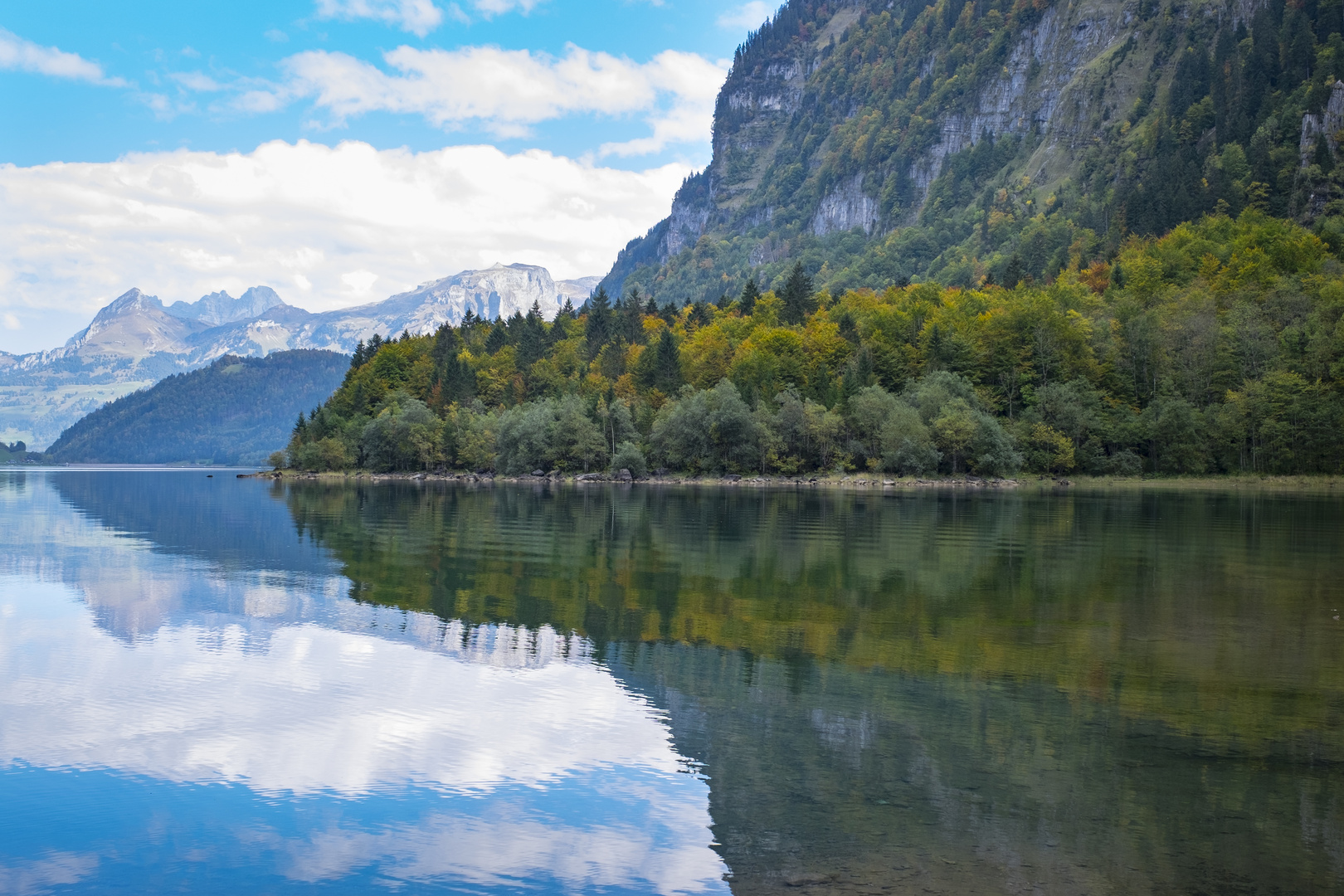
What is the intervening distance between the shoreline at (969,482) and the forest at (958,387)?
2.17 meters

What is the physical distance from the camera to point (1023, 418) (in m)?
118

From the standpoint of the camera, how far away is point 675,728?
15.4 m

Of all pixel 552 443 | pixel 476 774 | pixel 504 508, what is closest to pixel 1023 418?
pixel 552 443

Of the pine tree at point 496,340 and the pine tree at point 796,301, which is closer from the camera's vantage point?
the pine tree at point 796,301

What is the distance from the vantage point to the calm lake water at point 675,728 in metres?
10.6

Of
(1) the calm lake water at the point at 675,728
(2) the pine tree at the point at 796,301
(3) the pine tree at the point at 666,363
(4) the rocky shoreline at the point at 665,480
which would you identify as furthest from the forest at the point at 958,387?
(1) the calm lake water at the point at 675,728

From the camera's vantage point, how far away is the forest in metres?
110

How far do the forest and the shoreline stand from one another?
2172 millimetres

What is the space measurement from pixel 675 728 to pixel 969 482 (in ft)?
336

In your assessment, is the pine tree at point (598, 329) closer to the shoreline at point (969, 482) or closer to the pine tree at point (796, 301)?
the pine tree at point (796, 301)

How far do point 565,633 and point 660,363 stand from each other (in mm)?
123246

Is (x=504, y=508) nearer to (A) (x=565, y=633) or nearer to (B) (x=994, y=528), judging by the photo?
(B) (x=994, y=528)

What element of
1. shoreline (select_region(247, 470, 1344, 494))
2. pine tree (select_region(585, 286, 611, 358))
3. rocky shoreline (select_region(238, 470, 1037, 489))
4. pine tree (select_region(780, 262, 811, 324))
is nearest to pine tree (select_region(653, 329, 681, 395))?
rocky shoreline (select_region(238, 470, 1037, 489))

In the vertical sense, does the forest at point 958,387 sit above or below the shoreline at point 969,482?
above
